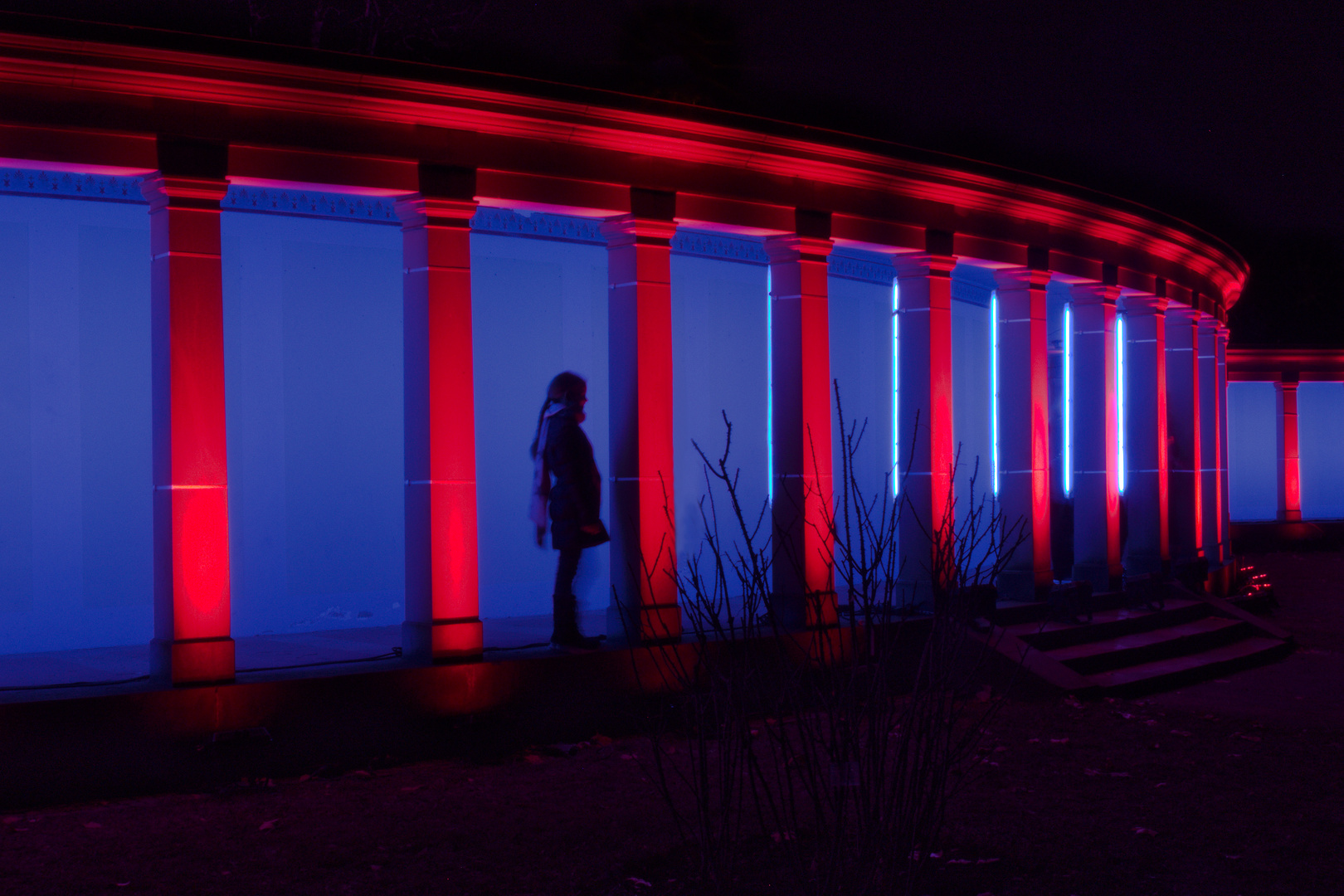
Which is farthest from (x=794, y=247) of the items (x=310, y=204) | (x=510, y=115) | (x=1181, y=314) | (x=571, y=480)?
(x=1181, y=314)

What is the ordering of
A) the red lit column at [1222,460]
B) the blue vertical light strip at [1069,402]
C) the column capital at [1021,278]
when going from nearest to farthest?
the column capital at [1021,278], the blue vertical light strip at [1069,402], the red lit column at [1222,460]

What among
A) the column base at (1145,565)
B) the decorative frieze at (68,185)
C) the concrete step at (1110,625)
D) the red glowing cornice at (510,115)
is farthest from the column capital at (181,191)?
the column base at (1145,565)

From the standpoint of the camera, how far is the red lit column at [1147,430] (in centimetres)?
1462

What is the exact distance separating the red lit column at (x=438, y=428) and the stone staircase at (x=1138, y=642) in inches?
184

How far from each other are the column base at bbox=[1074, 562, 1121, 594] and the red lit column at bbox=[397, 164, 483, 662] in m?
8.09

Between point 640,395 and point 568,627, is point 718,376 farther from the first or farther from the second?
point 568,627

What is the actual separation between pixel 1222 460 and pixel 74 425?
16.1m

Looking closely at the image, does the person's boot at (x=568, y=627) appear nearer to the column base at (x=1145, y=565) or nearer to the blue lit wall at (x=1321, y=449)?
the column base at (x=1145, y=565)

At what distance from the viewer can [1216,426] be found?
57.0 feet

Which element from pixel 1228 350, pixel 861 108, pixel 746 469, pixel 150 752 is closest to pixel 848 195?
pixel 861 108

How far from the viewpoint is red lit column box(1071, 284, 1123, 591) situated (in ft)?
44.1

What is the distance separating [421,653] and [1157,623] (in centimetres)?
849

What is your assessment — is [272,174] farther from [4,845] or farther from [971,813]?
[971,813]

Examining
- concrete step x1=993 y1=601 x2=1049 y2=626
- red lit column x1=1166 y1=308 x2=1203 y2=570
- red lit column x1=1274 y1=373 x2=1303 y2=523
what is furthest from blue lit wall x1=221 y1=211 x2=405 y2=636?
red lit column x1=1274 y1=373 x2=1303 y2=523
